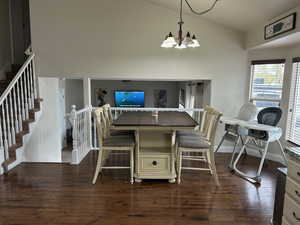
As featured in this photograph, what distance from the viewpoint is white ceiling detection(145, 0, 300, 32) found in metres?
2.87

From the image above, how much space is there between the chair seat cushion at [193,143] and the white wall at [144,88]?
20.0 feet

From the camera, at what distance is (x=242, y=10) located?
3.30 m

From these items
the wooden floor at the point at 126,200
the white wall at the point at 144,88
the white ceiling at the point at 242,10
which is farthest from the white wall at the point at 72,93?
the white ceiling at the point at 242,10

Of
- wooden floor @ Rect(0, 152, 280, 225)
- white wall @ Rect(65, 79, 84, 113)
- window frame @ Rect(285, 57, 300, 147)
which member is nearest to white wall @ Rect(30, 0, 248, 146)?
window frame @ Rect(285, 57, 300, 147)

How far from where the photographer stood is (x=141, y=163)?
10.3 feet

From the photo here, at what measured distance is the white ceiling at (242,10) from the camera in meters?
2.87

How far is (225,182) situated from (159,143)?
1.08 m

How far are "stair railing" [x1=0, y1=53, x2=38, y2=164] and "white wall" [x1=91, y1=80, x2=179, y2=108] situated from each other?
475 centimetres

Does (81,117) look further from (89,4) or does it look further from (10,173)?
(89,4)

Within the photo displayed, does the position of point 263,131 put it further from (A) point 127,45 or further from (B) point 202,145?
(A) point 127,45

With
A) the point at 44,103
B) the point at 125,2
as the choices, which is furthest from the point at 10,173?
the point at 125,2

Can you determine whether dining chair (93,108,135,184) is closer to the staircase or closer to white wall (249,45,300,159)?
the staircase

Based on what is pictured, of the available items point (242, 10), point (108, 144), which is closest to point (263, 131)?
point (242, 10)

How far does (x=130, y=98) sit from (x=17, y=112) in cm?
537
